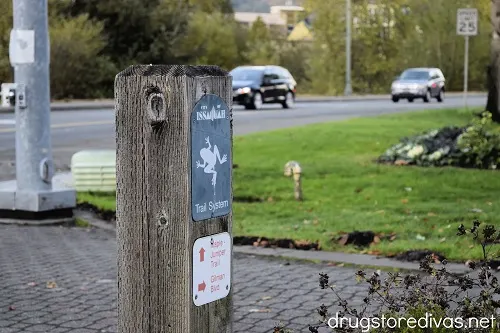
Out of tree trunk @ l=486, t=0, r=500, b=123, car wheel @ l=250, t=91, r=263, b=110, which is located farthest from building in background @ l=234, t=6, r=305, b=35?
tree trunk @ l=486, t=0, r=500, b=123

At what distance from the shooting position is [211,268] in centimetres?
335

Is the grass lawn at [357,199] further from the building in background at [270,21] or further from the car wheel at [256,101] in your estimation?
the building in background at [270,21]

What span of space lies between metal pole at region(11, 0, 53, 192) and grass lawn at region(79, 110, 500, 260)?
3.42 feet

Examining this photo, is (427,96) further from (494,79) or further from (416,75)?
(494,79)

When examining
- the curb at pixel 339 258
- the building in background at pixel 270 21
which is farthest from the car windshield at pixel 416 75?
the curb at pixel 339 258

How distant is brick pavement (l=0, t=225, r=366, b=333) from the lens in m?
5.75

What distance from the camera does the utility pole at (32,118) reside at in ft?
31.0

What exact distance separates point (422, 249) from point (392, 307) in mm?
3617

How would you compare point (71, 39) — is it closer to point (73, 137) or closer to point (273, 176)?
point (73, 137)

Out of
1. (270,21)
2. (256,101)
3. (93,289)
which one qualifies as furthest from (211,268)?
(270,21)

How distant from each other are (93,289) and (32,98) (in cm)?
342

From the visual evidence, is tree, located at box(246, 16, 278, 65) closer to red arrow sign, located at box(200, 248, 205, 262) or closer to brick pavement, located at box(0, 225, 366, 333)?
brick pavement, located at box(0, 225, 366, 333)

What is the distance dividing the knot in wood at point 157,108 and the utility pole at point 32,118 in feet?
21.4

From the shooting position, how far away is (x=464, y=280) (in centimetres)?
420
